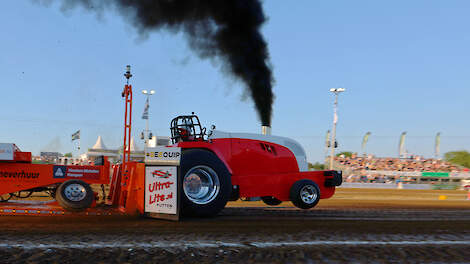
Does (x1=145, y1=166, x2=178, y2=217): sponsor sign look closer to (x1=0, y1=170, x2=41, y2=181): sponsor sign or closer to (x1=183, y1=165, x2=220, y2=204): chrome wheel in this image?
(x1=183, y1=165, x2=220, y2=204): chrome wheel

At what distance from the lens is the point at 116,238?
14.3 ft

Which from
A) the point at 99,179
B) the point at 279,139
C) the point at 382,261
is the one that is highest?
the point at 279,139

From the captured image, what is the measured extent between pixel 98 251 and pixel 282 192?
4425 mm

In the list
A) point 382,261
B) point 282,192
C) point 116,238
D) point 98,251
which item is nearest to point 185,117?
point 282,192

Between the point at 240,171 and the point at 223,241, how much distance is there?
2987 mm

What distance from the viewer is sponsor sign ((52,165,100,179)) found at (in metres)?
6.96

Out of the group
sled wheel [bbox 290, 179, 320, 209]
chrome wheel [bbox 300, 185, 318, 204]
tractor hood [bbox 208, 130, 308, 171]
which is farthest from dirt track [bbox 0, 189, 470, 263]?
tractor hood [bbox 208, 130, 308, 171]

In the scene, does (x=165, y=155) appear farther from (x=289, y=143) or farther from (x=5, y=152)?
(x=289, y=143)

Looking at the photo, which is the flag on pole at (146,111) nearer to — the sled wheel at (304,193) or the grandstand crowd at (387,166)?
the grandstand crowd at (387,166)

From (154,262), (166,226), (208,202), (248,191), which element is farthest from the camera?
(248,191)

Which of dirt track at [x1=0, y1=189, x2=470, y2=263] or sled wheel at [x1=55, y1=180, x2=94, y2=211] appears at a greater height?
sled wheel at [x1=55, y1=180, x2=94, y2=211]

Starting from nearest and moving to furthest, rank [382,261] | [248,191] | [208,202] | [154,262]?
[154,262]
[382,261]
[208,202]
[248,191]

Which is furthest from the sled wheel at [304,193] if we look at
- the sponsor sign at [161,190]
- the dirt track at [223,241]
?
the sponsor sign at [161,190]

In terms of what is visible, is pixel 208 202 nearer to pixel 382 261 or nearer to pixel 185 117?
Result: pixel 185 117
